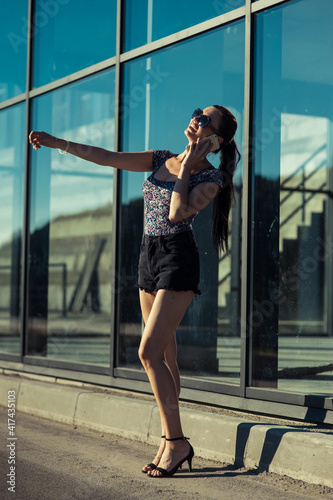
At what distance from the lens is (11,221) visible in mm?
8320

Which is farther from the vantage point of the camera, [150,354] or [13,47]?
[13,47]

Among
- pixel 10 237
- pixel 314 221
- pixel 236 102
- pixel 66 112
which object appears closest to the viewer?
pixel 236 102

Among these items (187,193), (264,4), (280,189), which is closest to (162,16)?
(264,4)

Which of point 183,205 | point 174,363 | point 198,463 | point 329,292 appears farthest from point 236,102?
point 329,292

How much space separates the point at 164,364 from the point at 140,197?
2576mm

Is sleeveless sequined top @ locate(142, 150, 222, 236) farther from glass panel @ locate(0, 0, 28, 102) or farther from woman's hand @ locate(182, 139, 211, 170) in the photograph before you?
glass panel @ locate(0, 0, 28, 102)

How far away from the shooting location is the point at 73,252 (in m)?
7.55

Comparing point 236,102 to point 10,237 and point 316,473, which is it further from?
point 10,237

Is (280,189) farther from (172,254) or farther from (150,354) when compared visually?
(150,354)

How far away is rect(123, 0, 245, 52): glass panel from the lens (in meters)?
5.58

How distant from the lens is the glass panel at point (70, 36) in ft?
22.3

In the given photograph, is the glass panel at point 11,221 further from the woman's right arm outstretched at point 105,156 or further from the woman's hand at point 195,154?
the woman's hand at point 195,154

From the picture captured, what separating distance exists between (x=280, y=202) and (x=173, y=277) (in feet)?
5.49

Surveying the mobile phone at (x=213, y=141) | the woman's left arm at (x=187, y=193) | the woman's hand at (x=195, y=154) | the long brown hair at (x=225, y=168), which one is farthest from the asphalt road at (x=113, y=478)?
the mobile phone at (x=213, y=141)
